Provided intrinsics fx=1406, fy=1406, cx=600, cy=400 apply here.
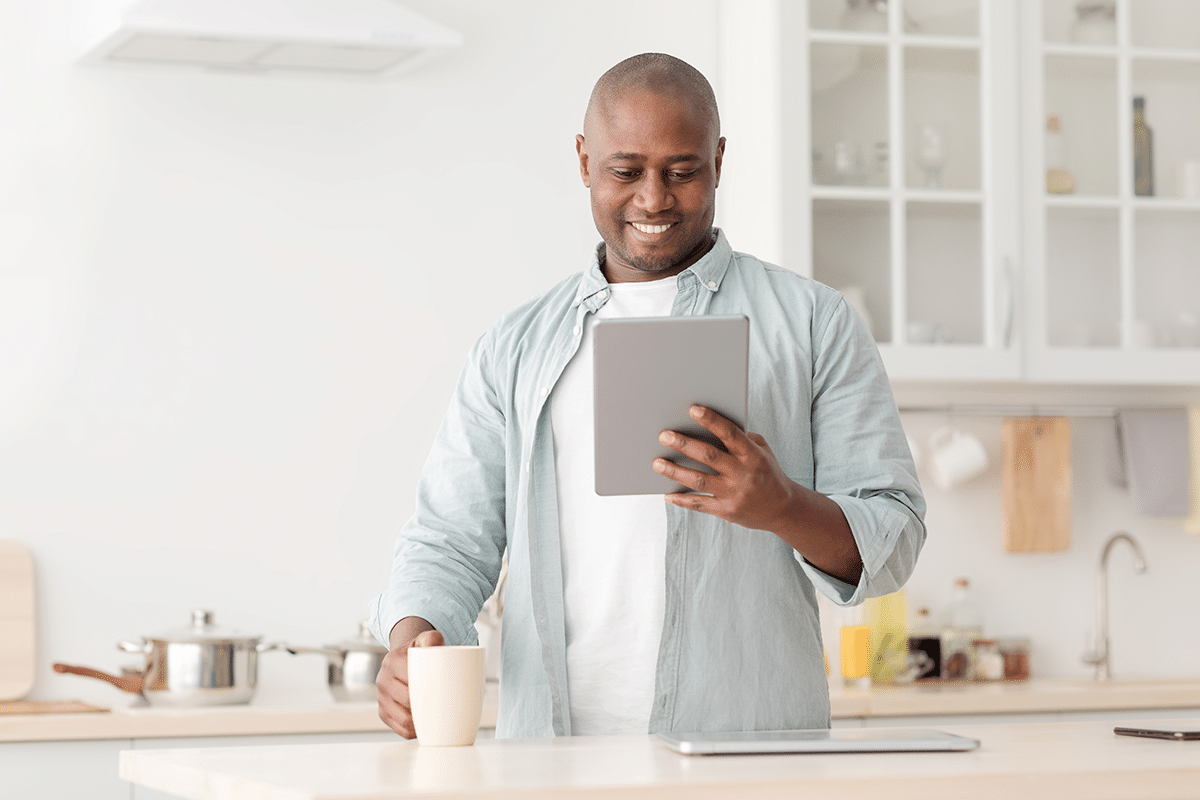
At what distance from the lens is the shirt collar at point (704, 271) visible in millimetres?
1503

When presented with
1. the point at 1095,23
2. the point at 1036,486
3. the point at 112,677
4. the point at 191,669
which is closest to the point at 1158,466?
the point at 1036,486

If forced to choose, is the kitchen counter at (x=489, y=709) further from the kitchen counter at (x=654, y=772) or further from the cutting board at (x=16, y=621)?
the kitchen counter at (x=654, y=772)

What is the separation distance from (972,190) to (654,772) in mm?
2226

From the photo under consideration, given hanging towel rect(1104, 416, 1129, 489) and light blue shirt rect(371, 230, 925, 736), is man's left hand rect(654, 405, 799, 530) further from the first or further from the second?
hanging towel rect(1104, 416, 1129, 489)

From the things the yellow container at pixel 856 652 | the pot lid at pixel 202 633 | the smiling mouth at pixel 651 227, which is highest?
the smiling mouth at pixel 651 227

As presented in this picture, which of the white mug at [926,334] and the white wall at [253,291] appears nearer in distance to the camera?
the white wall at [253,291]

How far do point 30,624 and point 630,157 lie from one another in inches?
67.8

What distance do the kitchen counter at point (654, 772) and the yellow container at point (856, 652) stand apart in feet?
5.72

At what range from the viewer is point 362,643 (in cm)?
256

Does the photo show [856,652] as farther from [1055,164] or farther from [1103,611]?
[1055,164]

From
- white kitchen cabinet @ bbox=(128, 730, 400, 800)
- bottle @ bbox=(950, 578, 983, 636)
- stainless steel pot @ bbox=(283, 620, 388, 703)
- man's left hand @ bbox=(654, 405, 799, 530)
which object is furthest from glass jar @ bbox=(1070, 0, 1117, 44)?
man's left hand @ bbox=(654, 405, 799, 530)

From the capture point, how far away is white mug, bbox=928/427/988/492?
123 inches

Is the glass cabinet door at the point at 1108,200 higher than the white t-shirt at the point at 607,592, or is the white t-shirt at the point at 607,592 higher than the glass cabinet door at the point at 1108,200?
the glass cabinet door at the point at 1108,200

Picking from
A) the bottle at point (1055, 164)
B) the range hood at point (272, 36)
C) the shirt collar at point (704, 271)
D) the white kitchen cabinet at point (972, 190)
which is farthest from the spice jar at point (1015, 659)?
the shirt collar at point (704, 271)
